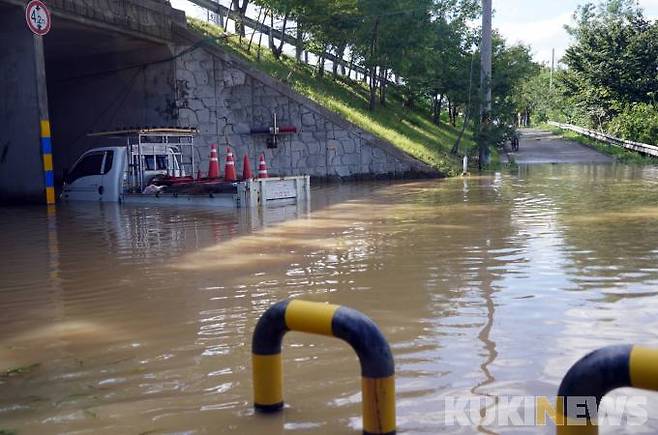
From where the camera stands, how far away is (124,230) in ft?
39.4

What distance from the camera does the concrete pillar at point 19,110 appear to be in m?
17.3

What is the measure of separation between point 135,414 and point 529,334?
9.23 feet

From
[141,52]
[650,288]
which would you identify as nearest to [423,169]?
[141,52]

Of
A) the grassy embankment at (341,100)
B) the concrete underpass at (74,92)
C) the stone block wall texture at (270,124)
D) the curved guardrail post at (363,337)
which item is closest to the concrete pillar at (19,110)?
the concrete underpass at (74,92)

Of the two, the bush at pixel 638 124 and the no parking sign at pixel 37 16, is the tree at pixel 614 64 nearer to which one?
the bush at pixel 638 124

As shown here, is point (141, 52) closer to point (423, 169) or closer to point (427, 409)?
point (423, 169)

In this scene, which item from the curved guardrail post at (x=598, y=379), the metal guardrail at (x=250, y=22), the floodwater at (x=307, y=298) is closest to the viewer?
the curved guardrail post at (x=598, y=379)

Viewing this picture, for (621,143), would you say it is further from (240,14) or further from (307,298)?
(307,298)

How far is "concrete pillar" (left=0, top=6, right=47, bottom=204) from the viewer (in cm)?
1731

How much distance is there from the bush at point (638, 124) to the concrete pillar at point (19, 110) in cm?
3150

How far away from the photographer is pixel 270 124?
24766 millimetres

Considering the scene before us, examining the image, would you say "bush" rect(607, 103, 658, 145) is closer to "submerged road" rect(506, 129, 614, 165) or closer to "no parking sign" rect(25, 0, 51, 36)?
"submerged road" rect(506, 129, 614, 165)

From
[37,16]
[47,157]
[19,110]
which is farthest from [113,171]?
[37,16]

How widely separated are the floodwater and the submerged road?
2475cm
